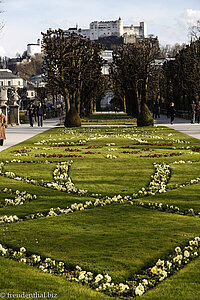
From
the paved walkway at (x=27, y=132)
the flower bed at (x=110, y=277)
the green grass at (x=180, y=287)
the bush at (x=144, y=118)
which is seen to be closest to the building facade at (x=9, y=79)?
the paved walkway at (x=27, y=132)

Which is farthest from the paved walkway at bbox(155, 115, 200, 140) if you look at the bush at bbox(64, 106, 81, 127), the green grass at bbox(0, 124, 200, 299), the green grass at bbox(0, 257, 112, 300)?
the green grass at bbox(0, 257, 112, 300)

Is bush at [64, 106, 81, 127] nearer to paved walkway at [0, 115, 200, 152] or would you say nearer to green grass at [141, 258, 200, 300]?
paved walkway at [0, 115, 200, 152]

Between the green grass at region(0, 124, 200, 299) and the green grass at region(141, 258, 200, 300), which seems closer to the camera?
the green grass at region(141, 258, 200, 300)

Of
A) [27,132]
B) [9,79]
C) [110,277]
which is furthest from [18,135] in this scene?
[9,79]

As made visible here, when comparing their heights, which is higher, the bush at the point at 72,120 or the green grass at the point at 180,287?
the bush at the point at 72,120

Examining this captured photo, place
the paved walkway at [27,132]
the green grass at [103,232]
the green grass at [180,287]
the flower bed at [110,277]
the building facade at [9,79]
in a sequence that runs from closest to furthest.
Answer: the green grass at [180,287], the flower bed at [110,277], the green grass at [103,232], the paved walkway at [27,132], the building facade at [9,79]

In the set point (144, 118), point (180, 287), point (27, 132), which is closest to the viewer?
point (180, 287)

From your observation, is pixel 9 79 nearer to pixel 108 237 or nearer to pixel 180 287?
pixel 108 237

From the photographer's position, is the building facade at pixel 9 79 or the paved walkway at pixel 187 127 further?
the building facade at pixel 9 79

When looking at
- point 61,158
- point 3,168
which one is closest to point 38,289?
point 3,168

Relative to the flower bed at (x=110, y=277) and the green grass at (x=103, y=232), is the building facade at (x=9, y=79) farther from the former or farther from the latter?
the flower bed at (x=110, y=277)

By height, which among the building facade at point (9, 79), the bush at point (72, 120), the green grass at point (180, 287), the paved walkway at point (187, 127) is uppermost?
the building facade at point (9, 79)

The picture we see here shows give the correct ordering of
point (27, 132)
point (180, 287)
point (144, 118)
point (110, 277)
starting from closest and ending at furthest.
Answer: point (180, 287)
point (110, 277)
point (27, 132)
point (144, 118)

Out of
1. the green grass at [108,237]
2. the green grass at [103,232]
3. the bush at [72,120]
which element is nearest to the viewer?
the green grass at [103,232]
